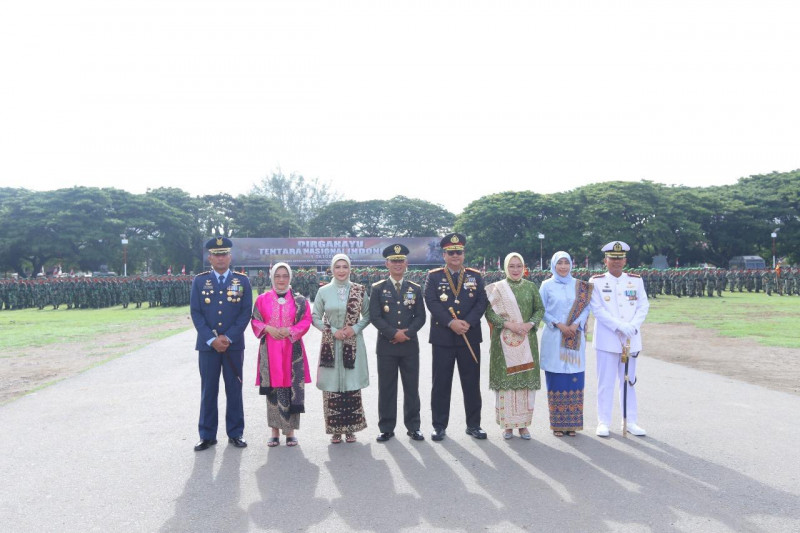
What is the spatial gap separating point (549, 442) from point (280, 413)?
2300 millimetres

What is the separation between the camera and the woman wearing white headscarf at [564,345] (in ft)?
17.6

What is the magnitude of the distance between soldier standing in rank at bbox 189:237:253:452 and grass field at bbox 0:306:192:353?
8.24 meters

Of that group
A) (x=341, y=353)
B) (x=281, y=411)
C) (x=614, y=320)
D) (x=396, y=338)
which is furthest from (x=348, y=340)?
(x=614, y=320)

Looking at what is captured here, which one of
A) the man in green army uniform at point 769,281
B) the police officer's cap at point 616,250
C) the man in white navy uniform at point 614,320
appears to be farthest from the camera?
the man in green army uniform at point 769,281

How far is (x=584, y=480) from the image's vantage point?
4.17 meters

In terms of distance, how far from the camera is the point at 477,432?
210 inches

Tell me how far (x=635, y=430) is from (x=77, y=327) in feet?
53.6

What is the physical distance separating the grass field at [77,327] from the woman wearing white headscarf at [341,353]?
8.74 m

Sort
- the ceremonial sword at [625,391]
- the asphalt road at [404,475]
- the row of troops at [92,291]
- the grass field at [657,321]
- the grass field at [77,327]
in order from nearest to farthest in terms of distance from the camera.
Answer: the asphalt road at [404,475] → the ceremonial sword at [625,391] → the grass field at [657,321] → the grass field at [77,327] → the row of troops at [92,291]

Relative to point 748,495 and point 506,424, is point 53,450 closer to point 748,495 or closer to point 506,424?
point 506,424

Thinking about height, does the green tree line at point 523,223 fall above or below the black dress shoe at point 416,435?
above

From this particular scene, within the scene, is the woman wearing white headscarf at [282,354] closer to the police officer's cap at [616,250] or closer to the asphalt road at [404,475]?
the asphalt road at [404,475]

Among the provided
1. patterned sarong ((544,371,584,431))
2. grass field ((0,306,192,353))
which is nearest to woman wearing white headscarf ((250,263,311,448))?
patterned sarong ((544,371,584,431))

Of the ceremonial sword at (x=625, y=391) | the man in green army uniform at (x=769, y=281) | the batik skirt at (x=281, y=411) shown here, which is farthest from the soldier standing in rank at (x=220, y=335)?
the man in green army uniform at (x=769, y=281)
